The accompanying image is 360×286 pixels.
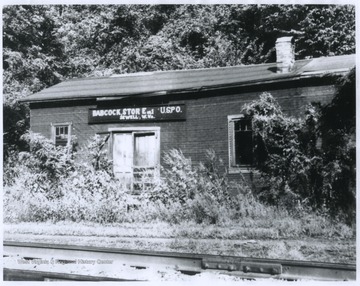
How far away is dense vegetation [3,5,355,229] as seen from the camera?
8242 millimetres

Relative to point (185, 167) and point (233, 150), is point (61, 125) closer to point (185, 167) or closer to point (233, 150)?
point (185, 167)

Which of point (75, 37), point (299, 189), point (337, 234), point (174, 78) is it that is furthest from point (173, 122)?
point (75, 37)

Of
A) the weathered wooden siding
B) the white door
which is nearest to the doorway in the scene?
the white door

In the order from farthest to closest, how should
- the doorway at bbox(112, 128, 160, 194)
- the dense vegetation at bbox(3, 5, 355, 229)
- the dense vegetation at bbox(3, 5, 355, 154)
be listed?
the dense vegetation at bbox(3, 5, 355, 154), the doorway at bbox(112, 128, 160, 194), the dense vegetation at bbox(3, 5, 355, 229)

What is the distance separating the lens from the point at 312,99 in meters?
9.34

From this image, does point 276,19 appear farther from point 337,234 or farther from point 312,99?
point 337,234

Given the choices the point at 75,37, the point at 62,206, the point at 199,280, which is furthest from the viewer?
the point at 75,37

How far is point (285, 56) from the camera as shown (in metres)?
10.2

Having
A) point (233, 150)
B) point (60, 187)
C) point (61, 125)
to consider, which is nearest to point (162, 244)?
point (60, 187)

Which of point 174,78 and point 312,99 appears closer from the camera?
point 312,99

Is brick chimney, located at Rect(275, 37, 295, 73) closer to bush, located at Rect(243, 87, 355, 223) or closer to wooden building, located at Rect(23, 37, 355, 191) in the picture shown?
wooden building, located at Rect(23, 37, 355, 191)

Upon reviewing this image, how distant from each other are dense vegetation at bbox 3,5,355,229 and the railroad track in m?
2.81

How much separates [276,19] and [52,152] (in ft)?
31.8

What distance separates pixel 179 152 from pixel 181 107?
1167 millimetres
